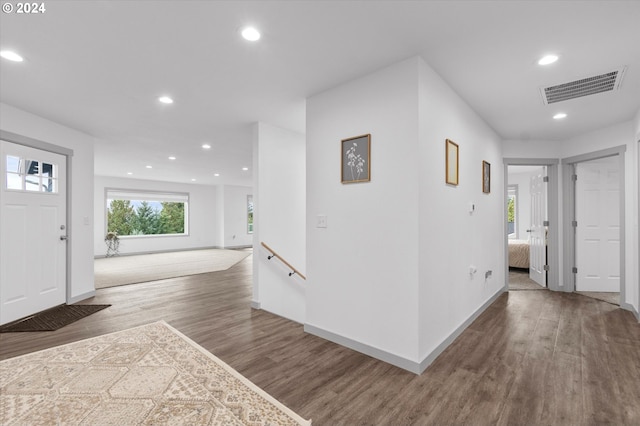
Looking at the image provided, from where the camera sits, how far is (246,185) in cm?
1184

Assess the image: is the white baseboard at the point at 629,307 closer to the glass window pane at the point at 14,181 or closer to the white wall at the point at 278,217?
the white wall at the point at 278,217

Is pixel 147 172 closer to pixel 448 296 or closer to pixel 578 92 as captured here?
pixel 448 296

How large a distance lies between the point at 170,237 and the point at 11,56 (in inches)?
354

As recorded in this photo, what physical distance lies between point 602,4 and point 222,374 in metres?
3.58

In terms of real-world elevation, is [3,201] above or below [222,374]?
above

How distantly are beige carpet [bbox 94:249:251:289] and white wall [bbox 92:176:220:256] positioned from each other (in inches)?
25.5

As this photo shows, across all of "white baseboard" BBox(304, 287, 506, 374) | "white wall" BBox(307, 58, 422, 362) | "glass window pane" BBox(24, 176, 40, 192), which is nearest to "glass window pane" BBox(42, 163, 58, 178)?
"glass window pane" BBox(24, 176, 40, 192)

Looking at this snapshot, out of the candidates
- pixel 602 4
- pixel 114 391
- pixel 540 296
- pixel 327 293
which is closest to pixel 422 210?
pixel 327 293

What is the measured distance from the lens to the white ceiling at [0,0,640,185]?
1.91m

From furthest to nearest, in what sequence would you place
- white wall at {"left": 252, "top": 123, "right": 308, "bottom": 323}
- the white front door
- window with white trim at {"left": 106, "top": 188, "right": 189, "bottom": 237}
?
1. window with white trim at {"left": 106, "top": 188, "right": 189, "bottom": 237}
2. white wall at {"left": 252, "top": 123, "right": 308, "bottom": 323}
3. the white front door

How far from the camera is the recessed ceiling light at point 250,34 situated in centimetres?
210

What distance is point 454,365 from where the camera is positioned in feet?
8.22

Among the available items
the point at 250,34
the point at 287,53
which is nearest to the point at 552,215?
the point at 287,53

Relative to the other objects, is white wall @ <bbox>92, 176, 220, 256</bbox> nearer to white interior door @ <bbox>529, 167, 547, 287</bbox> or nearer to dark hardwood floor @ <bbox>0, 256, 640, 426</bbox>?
dark hardwood floor @ <bbox>0, 256, 640, 426</bbox>
